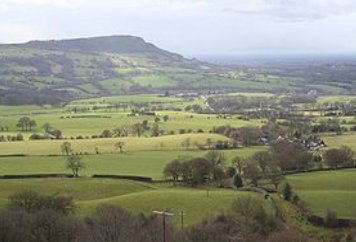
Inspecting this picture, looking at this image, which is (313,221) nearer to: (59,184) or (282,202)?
(282,202)

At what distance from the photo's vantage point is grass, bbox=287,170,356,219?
47.2 m

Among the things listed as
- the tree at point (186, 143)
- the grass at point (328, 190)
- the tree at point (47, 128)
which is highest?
the grass at point (328, 190)

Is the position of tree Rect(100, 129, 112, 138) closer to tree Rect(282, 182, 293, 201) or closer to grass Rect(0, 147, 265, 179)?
grass Rect(0, 147, 265, 179)

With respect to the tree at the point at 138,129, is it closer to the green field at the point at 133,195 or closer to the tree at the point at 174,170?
the tree at the point at 174,170

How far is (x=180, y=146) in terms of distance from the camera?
8494 centimetres

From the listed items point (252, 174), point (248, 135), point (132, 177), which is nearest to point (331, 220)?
point (252, 174)

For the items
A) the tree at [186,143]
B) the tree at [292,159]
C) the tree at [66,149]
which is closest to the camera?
the tree at [292,159]

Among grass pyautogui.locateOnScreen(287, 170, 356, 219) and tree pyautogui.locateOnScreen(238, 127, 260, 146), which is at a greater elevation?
grass pyautogui.locateOnScreen(287, 170, 356, 219)

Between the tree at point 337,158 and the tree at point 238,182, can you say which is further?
the tree at point 337,158

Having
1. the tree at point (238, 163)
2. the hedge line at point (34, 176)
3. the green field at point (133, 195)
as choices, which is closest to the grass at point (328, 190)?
the tree at point (238, 163)

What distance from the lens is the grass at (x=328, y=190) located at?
1858 inches

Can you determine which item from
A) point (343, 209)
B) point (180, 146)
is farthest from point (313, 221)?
point (180, 146)

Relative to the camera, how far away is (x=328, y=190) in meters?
54.4

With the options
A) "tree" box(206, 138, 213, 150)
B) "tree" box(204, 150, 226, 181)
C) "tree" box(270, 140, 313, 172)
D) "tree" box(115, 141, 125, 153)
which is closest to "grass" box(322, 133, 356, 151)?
"tree" box(206, 138, 213, 150)
